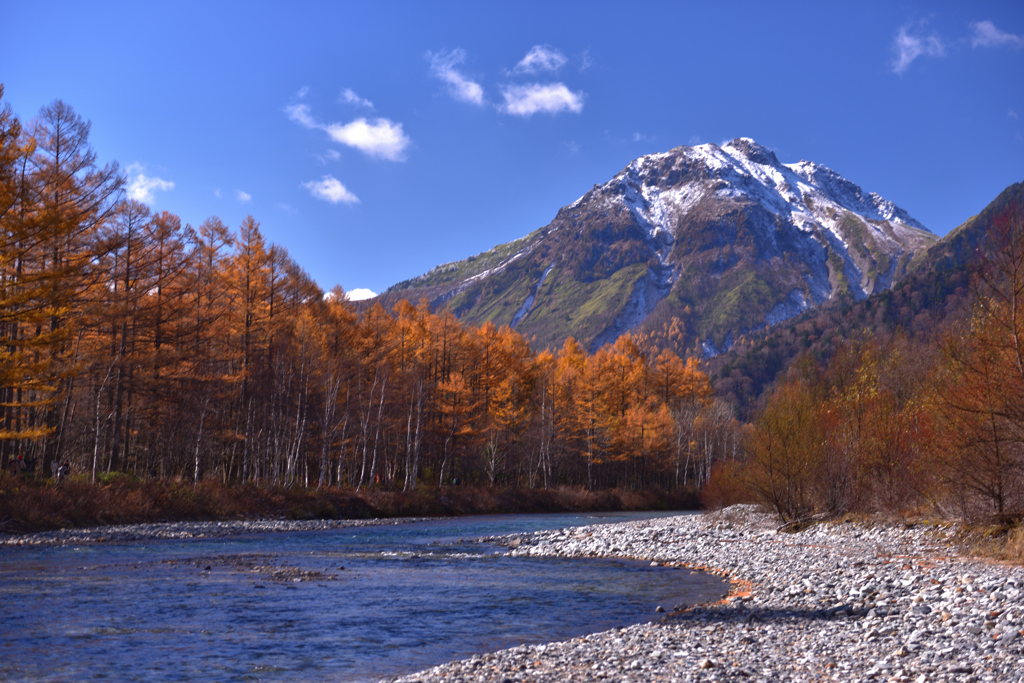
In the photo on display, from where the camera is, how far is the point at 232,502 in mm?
33375

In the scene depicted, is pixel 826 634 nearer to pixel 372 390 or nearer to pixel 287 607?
pixel 287 607

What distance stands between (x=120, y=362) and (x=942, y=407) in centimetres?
3102

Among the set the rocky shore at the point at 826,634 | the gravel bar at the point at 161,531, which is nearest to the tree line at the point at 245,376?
the gravel bar at the point at 161,531

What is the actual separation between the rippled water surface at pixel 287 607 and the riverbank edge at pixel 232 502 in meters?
4.35

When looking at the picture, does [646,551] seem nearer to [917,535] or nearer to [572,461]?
[917,535]

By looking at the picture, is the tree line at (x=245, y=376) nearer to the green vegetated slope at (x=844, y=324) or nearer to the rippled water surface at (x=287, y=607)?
the rippled water surface at (x=287, y=607)

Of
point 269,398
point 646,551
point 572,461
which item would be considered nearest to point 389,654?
point 646,551

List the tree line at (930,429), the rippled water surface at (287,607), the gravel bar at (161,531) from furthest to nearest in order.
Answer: the gravel bar at (161,531), the tree line at (930,429), the rippled water surface at (287,607)

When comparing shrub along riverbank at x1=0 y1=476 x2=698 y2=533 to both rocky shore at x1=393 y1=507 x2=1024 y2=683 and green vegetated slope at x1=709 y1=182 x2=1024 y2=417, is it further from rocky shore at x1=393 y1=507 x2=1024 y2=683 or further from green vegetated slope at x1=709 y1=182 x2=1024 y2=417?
green vegetated slope at x1=709 y1=182 x2=1024 y2=417

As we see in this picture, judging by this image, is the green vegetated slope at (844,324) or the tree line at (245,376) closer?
the tree line at (245,376)

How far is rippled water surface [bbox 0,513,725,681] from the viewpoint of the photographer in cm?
944

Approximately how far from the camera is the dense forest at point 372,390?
1833 cm

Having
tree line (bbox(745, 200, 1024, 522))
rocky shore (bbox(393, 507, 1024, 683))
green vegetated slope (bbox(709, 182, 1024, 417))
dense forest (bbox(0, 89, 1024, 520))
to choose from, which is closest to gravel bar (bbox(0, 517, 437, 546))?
dense forest (bbox(0, 89, 1024, 520))

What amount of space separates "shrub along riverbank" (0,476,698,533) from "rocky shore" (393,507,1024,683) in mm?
22084
